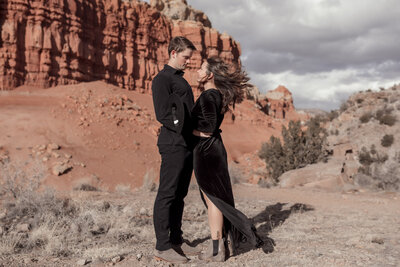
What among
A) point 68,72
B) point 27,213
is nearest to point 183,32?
point 68,72

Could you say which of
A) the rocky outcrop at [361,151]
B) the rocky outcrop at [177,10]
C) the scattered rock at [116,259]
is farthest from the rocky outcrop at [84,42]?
the scattered rock at [116,259]

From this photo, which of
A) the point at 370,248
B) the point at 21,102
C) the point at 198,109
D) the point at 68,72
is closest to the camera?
the point at 198,109

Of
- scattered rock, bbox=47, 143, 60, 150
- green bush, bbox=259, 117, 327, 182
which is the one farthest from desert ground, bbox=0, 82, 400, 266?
scattered rock, bbox=47, 143, 60, 150

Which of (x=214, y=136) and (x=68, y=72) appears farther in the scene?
(x=68, y=72)

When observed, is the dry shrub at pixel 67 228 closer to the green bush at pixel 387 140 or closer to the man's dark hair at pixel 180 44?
the man's dark hair at pixel 180 44

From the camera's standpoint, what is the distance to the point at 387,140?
1577cm

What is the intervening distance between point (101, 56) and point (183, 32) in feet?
44.8

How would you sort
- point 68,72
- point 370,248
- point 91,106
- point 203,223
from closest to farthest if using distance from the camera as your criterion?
point 370,248
point 203,223
point 91,106
point 68,72

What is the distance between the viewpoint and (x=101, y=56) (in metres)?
30.3

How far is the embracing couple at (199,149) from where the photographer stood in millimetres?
3264

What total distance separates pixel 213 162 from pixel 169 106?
776 millimetres

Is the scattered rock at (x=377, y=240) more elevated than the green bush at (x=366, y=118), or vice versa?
the green bush at (x=366, y=118)

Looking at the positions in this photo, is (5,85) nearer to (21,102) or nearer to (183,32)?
(21,102)

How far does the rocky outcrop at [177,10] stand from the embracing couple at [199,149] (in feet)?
148
